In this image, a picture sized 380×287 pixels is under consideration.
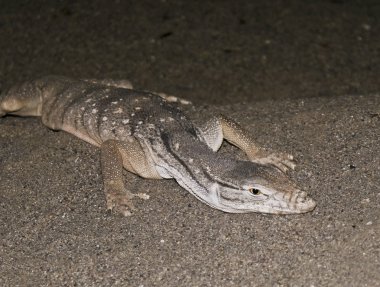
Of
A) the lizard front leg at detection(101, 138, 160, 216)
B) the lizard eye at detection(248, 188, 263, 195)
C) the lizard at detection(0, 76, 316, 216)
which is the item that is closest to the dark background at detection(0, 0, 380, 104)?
the lizard at detection(0, 76, 316, 216)

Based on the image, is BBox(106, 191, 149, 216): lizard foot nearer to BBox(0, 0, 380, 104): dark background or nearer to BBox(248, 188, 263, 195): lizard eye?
BBox(248, 188, 263, 195): lizard eye

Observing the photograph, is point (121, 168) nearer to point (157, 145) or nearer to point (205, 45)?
point (157, 145)

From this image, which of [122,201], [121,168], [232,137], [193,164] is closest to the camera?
[193,164]

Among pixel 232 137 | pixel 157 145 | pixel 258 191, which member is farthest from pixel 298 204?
pixel 157 145

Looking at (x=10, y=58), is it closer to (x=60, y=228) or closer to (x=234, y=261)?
(x=60, y=228)

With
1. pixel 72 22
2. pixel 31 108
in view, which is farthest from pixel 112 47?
pixel 31 108

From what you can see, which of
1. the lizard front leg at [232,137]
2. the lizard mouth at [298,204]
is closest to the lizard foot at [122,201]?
the lizard front leg at [232,137]
